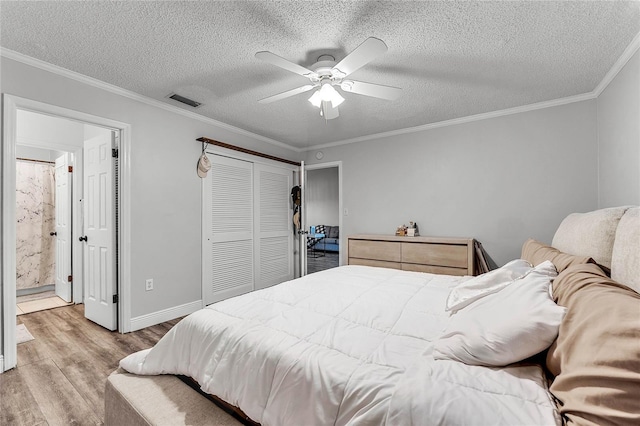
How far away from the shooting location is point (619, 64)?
2.21 meters

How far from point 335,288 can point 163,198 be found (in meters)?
2.28

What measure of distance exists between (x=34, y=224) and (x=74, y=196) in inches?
47.8

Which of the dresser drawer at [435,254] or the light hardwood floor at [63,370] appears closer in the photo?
the light hardwood floor at [63,370]

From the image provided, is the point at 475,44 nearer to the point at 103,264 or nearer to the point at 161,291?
the point at 161,291

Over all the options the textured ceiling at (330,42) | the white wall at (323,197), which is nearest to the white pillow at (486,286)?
the textured ceiling at (330,42)

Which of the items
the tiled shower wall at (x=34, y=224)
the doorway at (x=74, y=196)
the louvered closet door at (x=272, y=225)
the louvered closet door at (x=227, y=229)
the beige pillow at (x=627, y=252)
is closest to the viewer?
the beige pillow at (x=627, y=252)

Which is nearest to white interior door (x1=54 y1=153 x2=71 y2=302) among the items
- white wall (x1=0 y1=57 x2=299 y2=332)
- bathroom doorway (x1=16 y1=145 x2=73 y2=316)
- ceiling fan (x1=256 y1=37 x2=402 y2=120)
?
bathroom doorway (x1=16 y1=145 x2=73 y2=316)

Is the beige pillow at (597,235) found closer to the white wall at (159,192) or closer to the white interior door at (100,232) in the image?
the white wall at (159,192)

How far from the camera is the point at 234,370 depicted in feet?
3.86

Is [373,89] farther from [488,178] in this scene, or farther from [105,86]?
[105,86]

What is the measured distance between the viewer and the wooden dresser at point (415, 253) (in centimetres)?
324

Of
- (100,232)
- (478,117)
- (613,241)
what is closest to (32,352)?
(100,232)

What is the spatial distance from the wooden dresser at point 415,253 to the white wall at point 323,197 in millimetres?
4964

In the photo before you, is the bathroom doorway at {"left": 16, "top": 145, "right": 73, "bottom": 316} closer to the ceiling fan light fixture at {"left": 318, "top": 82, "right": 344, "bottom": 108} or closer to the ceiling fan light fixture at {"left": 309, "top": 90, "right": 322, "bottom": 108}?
the ceiling fan light fixture at {"left": 309, "top": 90, "right": 322, "bottom": 108}
